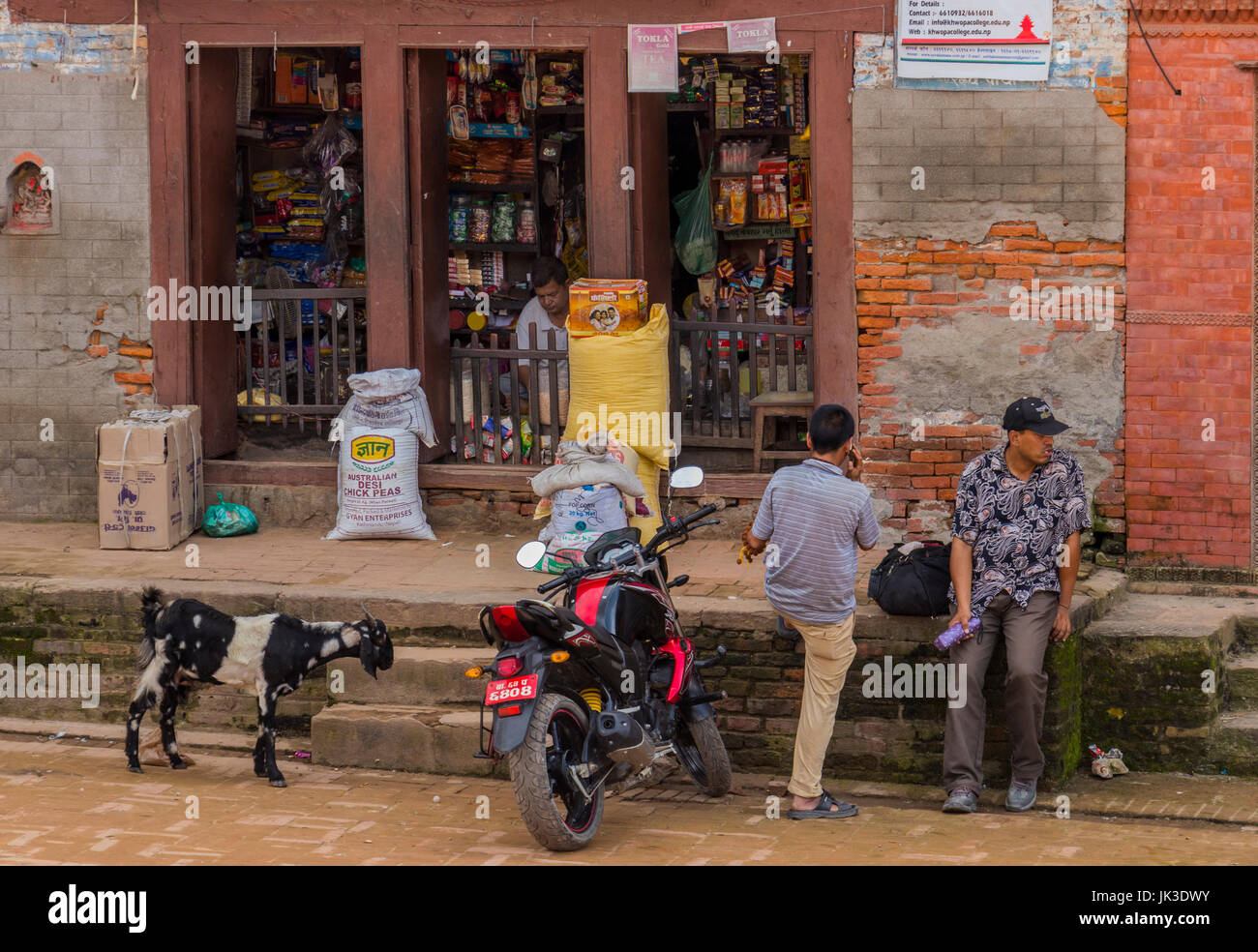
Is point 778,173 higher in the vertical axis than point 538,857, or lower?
higher

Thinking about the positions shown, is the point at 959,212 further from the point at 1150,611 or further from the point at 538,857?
the point at 538,857

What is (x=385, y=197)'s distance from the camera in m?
10.0

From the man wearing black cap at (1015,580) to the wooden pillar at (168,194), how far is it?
511 centimetres

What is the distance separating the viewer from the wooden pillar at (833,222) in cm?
931

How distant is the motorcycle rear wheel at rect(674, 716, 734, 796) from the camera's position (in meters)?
7.37

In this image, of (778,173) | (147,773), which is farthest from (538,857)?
(778,173)

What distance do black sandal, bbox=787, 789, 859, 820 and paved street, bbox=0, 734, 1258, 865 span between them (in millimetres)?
62

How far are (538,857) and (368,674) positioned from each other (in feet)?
5.62

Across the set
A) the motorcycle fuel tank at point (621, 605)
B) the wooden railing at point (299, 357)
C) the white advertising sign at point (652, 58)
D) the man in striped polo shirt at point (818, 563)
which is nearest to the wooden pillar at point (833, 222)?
the white advertising sign at point (652, 58)

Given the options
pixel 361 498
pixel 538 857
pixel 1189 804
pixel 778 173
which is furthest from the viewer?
pixel 778 173

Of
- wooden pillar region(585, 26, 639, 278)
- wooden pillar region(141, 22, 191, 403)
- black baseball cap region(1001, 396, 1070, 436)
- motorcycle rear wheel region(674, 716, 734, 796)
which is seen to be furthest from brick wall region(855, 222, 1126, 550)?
wooden pillar region(141, 22, 191, 403)

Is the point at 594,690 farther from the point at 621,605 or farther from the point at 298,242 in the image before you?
the point at 298,242

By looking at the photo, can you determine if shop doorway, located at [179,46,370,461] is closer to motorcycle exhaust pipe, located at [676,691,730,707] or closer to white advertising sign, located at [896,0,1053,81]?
white advertising sign, located at [896,0,1053,81]

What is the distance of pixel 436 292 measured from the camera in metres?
10.4
